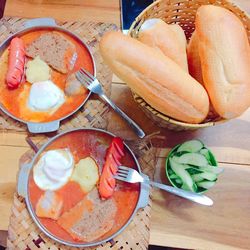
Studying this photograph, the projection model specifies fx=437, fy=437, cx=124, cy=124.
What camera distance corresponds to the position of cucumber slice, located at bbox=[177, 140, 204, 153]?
2.82 feet

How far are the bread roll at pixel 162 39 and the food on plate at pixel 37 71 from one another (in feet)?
0.83

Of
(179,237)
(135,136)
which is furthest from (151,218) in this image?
(135,136)

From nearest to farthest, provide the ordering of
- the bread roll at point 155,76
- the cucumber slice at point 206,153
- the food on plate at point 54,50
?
1. the bread roll at point 155,76
2. the cucumber slice at point 206,153
3. the food on plate at point 54,50

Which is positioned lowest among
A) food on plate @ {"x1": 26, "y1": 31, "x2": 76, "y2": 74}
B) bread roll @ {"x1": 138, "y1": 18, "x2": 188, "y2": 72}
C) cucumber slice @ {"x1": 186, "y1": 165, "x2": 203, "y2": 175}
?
cucumber slice @ {"x1": 186, "y1": 165, "x2": 203, "y2": 175}

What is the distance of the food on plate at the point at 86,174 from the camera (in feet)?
2.90

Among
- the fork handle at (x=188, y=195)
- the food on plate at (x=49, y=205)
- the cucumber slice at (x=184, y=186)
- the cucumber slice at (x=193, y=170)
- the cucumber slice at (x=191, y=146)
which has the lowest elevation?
the food on plate at (x=49, y=205)

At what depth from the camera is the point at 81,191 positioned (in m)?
0.88

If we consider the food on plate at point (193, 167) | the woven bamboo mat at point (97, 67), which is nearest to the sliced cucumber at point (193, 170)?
the food on plate at point (193, 167)

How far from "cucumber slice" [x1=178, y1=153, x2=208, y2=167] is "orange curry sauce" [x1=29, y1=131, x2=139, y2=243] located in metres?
0.11

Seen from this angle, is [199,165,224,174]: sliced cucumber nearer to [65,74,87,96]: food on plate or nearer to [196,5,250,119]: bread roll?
[196,5,250,119]: bread roll

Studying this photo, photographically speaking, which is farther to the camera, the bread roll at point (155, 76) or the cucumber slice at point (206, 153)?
the cucumber slice at point (206, 153)

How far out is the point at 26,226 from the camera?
874 millimetres

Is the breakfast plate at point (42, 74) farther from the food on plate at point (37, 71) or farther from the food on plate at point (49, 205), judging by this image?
the food on plate at point (49, 205)

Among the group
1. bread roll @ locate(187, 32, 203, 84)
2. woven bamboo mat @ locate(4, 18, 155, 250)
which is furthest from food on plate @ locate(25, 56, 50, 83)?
bread roll @ locate(187, 32, 203, 84)
